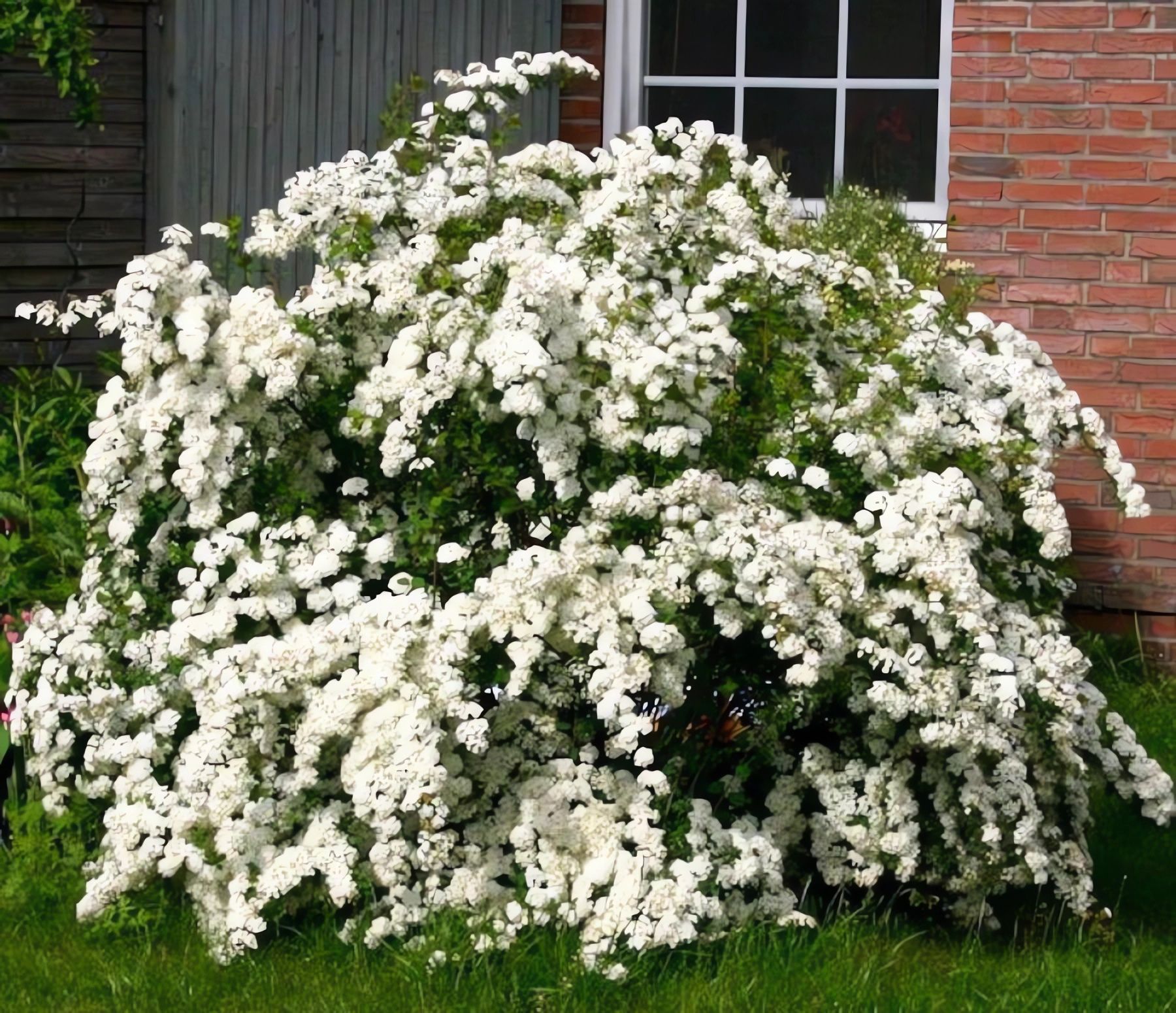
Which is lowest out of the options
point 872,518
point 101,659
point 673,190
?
point 101,659

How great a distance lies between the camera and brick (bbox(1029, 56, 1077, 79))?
23.7ft

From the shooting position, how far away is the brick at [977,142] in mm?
7281

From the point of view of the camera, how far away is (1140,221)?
7.16 m

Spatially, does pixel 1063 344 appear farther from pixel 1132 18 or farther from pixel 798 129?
pixel 798 129

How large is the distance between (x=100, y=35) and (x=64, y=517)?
3.80 m

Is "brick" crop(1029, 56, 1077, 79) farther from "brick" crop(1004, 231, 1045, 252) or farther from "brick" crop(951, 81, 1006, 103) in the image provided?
"brick" crop(1004, 231, 1045, 252)

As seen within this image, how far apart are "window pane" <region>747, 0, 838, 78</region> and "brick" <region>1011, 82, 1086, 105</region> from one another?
29.0 inches

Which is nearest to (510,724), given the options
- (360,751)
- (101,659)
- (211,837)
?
(360,751)

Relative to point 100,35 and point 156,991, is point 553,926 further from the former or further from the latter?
point 100,35

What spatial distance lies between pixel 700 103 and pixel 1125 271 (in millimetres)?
1689

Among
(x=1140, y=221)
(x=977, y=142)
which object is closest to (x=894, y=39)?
(x=977, y=142)

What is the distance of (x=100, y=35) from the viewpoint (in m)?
8.45

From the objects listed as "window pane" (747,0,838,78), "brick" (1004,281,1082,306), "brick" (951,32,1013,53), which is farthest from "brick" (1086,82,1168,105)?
"window pane" (747,0,838,78)

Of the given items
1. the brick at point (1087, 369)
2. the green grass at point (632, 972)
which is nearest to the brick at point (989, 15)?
the brick at point (1087, 369)
